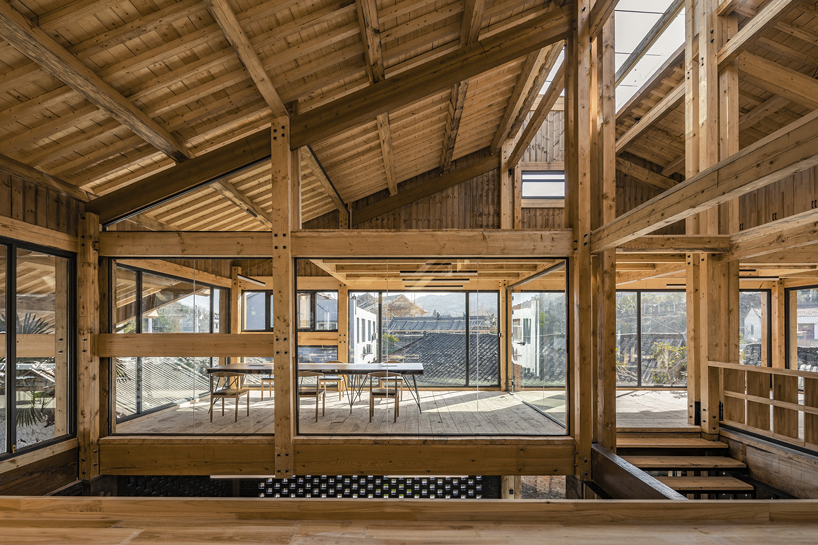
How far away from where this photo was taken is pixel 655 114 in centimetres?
896

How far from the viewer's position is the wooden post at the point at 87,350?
562cm

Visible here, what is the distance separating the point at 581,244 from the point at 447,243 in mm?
1707

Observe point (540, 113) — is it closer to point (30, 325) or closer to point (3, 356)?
point (30, 325)

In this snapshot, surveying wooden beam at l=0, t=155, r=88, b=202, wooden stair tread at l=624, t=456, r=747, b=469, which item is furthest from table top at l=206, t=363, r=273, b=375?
wooden stair tread at l=624, t=456, r=747, b=469

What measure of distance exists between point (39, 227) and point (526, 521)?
223 inches

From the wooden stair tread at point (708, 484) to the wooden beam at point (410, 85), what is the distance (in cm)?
556

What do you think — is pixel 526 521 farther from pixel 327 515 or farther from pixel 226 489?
pixel 226 489

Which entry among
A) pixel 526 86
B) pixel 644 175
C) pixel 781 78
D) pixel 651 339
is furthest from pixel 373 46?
pixel 651 339

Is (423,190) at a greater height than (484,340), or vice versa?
(423,190)

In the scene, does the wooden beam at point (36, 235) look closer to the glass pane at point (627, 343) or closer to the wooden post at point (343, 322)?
the wooden post at point (343, 322)

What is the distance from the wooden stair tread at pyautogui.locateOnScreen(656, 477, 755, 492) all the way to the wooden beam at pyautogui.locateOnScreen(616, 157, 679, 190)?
21.9ft

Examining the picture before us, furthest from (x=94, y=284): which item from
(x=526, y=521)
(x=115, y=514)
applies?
(x=526, y=521)

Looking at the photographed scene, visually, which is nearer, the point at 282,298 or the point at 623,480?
the point at 623,480

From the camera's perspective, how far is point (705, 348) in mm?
6387
